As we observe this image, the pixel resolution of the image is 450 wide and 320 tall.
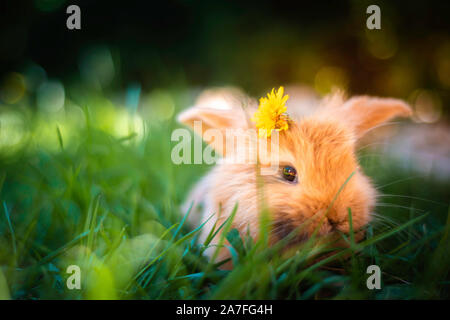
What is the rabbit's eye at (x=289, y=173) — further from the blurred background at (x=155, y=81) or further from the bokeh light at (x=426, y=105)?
the bokeh light at (x=426, y=105)

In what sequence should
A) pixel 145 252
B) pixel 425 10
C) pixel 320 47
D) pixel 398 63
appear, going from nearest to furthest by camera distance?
pixel 145 252 → pixel 425 10 → pixel 398 63 → pixel 320 47

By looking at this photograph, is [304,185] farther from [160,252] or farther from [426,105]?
[426,105]

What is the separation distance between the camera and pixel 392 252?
1.16 metres

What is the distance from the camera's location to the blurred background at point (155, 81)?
1.50 meters

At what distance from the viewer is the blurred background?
1.50 metres

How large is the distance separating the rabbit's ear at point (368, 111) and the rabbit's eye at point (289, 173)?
39cm

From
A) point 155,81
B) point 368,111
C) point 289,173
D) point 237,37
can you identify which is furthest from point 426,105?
point 155,81

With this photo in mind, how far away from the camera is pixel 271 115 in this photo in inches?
44.8

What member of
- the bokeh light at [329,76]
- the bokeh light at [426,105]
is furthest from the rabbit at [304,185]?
the bokeh light at [426,105]

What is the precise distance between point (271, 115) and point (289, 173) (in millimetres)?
239

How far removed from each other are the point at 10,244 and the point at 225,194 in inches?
34.4

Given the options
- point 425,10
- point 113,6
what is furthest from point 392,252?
point 113,6

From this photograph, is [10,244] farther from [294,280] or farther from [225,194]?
[294,280]

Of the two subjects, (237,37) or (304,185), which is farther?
(237,37)
